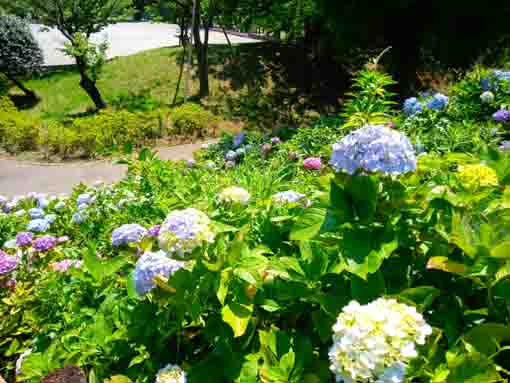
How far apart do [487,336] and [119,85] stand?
14591 millimetres

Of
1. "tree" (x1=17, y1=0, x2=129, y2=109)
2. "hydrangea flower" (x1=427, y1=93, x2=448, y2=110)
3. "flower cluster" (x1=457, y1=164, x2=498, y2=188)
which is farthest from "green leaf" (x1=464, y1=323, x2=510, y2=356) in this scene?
"tree" (x1=17, y1=0, x2=129, y2=109)

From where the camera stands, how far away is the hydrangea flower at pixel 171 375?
1340mm

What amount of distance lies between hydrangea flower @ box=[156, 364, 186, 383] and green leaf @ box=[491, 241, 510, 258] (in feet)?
3.17

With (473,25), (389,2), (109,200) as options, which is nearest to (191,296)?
(109,200)

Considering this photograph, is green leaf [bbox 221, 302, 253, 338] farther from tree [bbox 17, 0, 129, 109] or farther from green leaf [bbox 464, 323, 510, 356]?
tree [bbox 17, 0, 129, 109]

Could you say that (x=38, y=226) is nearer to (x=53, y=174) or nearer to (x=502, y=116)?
(x=502, y=116)

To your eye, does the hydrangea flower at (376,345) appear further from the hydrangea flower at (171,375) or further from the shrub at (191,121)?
the shrub at (191,121)

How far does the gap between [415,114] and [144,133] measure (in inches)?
269

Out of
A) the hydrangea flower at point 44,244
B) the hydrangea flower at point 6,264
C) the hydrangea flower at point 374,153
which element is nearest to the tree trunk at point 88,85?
the hydrangea flower at point 44,244

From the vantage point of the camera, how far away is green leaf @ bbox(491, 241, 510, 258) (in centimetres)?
110

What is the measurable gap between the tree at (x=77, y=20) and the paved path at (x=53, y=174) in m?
3.98

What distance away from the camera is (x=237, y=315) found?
129 cm

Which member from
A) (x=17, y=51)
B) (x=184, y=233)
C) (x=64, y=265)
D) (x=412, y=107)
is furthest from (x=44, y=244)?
(x=17, y=51)

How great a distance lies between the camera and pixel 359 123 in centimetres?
231
